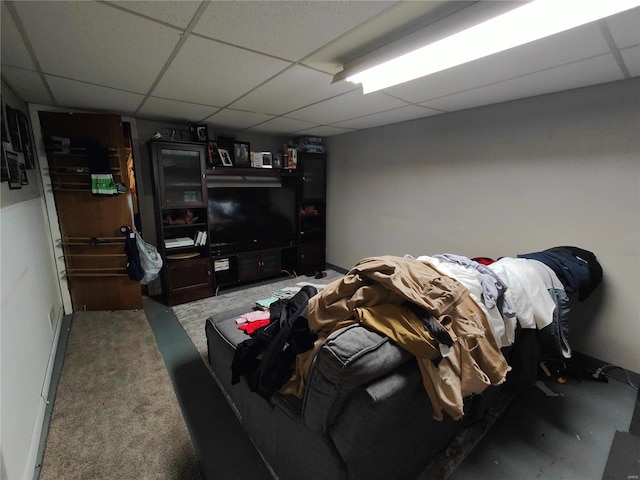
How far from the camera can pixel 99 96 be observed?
2.37 meters

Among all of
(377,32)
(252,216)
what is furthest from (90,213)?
(377,32)

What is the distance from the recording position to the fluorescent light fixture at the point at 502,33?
3.66 feet

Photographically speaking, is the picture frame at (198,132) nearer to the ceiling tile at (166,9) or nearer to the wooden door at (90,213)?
the wooden door at (90,213)

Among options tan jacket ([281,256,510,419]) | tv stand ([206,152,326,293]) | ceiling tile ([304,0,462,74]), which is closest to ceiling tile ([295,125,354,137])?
tv stand ([206,152,326,293])

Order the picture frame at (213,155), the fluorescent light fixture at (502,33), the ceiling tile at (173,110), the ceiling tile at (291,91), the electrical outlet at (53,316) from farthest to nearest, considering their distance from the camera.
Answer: the picture frame at (213,155), the ceiling tile at (173,110), the electrical outlet at (53,316), the ceiling tile at (291,91), the fluorescent light fixture at (502,33)

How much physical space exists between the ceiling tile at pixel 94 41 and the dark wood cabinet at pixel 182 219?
127cm

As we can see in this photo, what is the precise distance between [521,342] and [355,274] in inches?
41.4

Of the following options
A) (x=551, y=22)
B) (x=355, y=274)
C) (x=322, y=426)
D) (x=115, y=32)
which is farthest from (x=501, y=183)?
(x=115, y=32)

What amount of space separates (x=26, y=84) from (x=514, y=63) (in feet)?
11.3

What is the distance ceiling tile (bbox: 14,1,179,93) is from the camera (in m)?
1.21

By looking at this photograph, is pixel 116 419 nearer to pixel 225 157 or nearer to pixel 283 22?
pixel 283 22

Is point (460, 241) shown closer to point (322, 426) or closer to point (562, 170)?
point (562, 170)

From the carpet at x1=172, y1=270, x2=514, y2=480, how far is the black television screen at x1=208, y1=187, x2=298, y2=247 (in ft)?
2.19

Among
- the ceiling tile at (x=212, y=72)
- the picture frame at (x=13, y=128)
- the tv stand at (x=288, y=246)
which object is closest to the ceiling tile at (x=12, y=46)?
the picture frame at (x=13, y=128)
